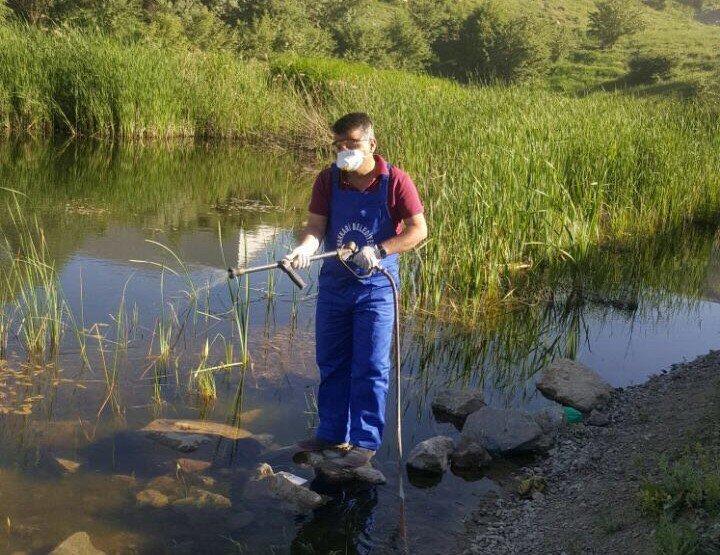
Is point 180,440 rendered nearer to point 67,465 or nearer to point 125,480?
point 125,480

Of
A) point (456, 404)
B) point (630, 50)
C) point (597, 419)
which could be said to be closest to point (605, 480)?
point (597, 419)

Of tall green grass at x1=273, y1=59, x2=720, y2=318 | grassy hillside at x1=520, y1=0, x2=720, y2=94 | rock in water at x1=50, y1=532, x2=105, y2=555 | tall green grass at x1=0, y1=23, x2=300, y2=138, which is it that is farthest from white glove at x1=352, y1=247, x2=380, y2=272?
grassy hillside at x1=520, y1=0, x2=720, y2=94

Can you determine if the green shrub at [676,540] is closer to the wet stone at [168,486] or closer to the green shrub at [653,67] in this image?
the wet stone at [168,486]

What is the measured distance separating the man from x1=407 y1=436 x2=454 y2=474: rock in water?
1.06 feet

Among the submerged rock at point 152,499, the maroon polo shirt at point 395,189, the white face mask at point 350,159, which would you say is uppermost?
the white face mask at point 350,159

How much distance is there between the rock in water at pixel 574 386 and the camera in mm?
5637

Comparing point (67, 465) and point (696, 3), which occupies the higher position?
point (696, 3)

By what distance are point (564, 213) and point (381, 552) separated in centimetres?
482

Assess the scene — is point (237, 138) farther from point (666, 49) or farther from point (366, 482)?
point (666, 49)

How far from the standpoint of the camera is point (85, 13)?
26.4 metres

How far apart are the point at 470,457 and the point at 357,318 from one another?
3.50 feet

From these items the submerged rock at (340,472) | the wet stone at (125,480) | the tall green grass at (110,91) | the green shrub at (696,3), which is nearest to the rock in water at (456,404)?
the submerged rock at (340,472)

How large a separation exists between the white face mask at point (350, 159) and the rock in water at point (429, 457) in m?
1.59

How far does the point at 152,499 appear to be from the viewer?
165 inches
